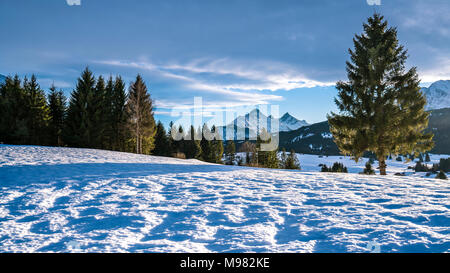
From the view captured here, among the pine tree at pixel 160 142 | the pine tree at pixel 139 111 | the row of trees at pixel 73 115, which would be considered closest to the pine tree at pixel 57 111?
the row of trees at pixel 73 115

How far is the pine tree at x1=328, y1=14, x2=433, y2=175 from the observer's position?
1413cm

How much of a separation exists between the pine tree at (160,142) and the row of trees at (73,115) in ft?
68.3

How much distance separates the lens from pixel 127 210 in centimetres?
473

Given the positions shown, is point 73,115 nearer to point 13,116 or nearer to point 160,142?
point 13,116

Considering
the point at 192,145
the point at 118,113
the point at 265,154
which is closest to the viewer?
the point at 118,113

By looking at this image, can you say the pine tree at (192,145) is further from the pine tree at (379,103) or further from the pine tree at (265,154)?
the pine tree at (379,103)

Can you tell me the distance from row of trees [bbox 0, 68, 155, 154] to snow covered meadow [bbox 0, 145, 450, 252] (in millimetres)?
24139

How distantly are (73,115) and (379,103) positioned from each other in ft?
117

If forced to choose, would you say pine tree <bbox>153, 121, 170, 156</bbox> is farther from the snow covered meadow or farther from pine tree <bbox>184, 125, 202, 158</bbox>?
the snow covered meadow

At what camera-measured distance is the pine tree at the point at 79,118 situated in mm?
30688

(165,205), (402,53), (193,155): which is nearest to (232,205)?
(165,205)

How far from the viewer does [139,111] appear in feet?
98.5

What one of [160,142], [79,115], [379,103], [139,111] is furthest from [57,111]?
[379,103]

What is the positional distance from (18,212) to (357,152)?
671 inches
